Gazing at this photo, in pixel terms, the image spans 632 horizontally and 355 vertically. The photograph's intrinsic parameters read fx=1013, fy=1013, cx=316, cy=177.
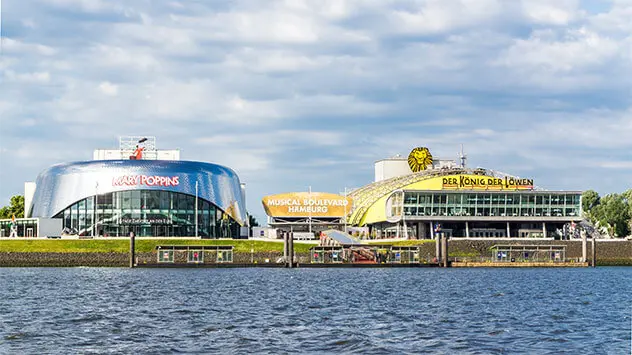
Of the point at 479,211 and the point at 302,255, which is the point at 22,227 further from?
the point at 479,211

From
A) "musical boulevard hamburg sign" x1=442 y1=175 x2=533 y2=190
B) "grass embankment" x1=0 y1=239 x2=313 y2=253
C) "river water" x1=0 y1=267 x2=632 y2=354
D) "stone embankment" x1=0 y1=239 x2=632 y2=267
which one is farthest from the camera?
"musical boulevard hamburg sign" x1=442 y1=175 x2=533 y2=190

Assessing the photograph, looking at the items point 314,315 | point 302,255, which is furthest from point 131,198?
point 314,315

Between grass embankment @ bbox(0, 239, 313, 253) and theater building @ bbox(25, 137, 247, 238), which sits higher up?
theater building @ bbox(25, 137, 247, 238)

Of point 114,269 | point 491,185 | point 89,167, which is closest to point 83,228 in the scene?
point 89,167

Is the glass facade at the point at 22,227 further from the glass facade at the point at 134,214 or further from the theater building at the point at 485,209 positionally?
the theater building at the point at 485,209

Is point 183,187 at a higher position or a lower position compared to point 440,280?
higher

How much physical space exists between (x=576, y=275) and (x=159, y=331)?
257 feet

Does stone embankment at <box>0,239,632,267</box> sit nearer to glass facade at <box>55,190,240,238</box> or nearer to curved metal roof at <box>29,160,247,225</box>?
glass facade at <box>55,190,240,238</box>

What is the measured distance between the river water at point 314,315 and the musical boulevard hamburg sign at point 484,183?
73.5m

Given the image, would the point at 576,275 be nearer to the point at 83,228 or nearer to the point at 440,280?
the point at 440,280

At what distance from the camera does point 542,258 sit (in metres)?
154

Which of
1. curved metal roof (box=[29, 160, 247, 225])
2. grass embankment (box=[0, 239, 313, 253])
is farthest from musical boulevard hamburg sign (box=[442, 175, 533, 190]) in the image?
curved metal roof (box=[29, 160, 247, 225])

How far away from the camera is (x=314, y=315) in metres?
63.1

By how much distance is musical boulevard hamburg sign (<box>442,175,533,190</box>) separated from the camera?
181m
